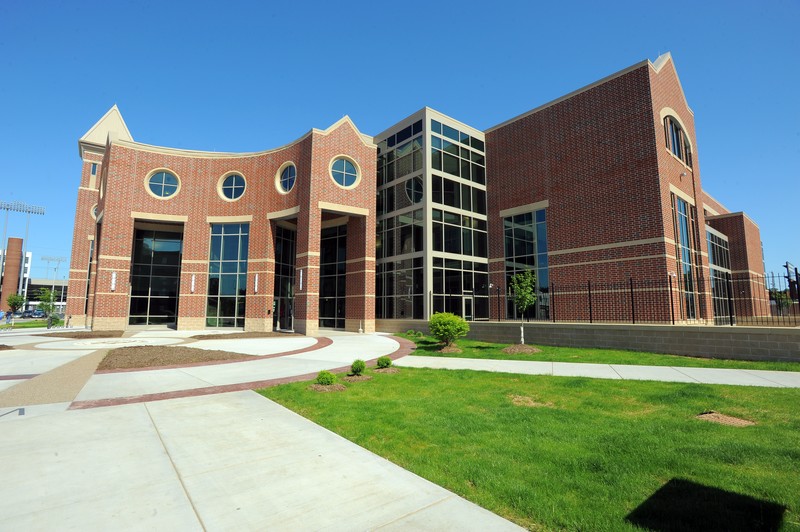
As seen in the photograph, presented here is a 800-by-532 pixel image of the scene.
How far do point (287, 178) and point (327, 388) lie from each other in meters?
23.3

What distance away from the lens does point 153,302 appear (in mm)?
32500

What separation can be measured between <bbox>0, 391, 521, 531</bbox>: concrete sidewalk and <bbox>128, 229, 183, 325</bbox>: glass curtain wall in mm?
29884

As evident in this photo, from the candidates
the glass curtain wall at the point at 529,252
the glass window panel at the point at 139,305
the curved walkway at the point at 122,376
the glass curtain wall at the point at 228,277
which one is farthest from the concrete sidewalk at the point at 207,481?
the glass window panel at the point at 139,305

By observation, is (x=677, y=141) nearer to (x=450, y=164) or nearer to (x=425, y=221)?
(x=450, y=164)

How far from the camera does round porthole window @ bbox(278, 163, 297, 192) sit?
93.2ft

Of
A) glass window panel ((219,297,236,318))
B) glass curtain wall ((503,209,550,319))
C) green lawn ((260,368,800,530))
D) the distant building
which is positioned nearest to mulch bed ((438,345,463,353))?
green lawn ((260,368,800,530))

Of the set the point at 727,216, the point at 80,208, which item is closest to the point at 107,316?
the point at 80,208

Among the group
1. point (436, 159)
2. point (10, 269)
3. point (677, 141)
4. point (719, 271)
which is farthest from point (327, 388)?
point (10, 269)

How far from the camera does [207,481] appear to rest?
163 inches

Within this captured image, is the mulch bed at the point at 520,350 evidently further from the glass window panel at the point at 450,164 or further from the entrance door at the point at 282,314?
the entrance door at the point at 282,314

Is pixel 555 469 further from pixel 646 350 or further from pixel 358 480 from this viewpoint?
pixel 646 350

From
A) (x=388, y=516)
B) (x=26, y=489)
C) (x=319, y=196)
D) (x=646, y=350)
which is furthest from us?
(x=319, y=196)

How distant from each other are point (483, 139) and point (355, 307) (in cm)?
1690

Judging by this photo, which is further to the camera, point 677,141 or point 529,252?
point 529,252
